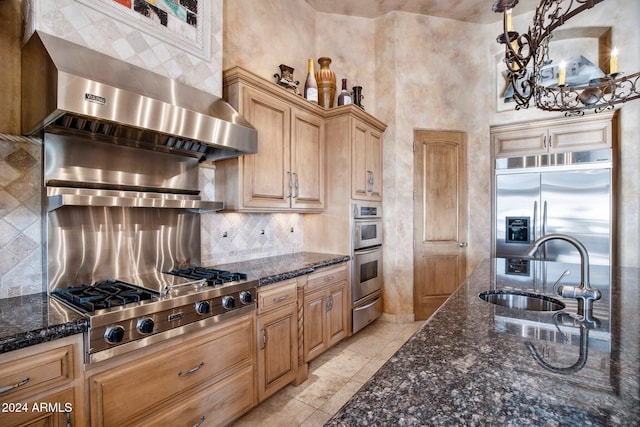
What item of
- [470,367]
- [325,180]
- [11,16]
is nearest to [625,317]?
[470,367]

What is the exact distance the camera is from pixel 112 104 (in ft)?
4.58

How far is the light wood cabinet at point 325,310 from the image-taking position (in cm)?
249

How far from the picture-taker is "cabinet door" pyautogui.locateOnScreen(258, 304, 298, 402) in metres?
2.02

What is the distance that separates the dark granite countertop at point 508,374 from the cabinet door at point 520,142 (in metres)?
3.10

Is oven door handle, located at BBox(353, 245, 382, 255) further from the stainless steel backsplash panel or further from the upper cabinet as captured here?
the stainless steel backsplash panel

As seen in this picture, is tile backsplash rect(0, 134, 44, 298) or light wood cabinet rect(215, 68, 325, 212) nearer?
tile backsplash rect(0, 134, 44, 298)

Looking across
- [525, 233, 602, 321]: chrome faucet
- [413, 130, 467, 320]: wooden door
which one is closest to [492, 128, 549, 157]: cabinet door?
[413, 130, 467, 320]: wooden door

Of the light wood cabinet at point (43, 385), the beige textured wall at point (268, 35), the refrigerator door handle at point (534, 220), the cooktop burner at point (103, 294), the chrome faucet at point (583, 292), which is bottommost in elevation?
the light wood cabinet at point (43, 385)

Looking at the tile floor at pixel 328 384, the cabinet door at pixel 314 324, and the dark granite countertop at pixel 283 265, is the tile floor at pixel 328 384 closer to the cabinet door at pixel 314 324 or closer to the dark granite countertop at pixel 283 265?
the cabinet door at pixel 314 324

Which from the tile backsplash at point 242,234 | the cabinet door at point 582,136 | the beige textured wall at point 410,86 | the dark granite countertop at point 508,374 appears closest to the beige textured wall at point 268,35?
the beige textured wall at point 410,86

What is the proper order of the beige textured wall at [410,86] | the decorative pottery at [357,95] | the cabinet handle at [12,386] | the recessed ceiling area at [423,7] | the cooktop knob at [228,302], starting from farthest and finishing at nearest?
the beige textured wall at [410,86] < the recessed ceiling area at [423,7] < the decorative pottery at [357,95] < the cooktop knob at [228,302] < the cabinet handle at [12,386]

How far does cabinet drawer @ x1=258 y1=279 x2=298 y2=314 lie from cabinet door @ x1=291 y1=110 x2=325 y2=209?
760 millimetres

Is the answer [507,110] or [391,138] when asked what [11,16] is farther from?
[507,110]

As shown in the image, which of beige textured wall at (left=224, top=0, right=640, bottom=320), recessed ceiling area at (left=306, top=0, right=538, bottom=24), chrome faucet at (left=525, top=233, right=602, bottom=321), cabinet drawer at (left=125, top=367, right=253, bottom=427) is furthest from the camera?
beige textured wall at (left=224, top=0, right=640, bottom=320)
